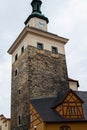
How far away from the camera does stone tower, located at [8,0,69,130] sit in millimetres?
27141

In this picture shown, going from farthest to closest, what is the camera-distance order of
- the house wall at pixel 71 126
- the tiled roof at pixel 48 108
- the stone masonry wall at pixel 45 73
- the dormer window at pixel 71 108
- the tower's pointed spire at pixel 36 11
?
the tower's pointed spire at pixel 36 11, the stone masonry wall at pixel 45 73, the dormer window at pixel 71 108, the tiled roof at pixel 48 108, the house wall at pixel 71 126

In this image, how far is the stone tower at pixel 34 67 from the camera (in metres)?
27.1

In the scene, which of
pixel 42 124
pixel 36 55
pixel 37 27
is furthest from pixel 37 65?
pixel 42 124

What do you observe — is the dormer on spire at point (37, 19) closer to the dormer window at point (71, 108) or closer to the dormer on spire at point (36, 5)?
the dormer on spire at point (36, 5)

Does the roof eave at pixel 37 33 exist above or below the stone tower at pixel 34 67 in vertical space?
above

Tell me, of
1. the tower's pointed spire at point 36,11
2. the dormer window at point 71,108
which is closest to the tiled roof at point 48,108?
the dormer window at point 71,108

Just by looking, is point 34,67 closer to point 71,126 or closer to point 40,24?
point 40,24

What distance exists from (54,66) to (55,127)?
30.3 feet

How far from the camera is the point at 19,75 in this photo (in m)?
29.8

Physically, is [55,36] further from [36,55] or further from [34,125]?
[34,125]

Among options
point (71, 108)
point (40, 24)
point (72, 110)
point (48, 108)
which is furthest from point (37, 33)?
point (72, 110)

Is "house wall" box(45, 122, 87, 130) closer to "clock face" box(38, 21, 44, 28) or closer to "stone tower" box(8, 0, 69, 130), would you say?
"stone tower" box(8, 0, 69, 130)

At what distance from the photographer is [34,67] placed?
28234mm

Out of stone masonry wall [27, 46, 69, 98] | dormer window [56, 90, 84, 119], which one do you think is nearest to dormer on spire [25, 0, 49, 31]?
stone masonry wall [27, 46, 69, 98]
